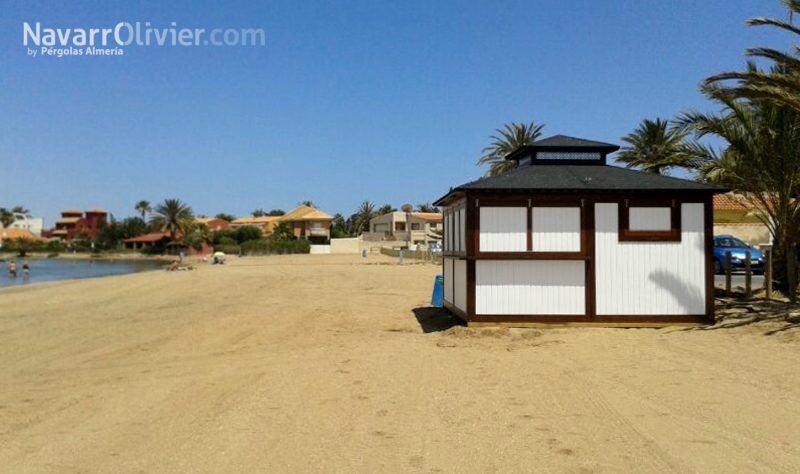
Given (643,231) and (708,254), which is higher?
(643,231)

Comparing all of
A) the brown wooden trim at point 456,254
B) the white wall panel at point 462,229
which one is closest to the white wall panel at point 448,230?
the brown wooden trim at point 456,254

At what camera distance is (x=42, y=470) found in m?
5.42

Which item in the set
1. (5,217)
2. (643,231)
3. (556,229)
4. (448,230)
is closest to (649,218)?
(643,231)

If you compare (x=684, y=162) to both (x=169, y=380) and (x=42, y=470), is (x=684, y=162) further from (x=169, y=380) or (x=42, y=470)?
(x=42, y=470)

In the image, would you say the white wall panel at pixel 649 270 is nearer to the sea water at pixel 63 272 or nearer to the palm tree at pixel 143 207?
the sea water at pixel 63 272

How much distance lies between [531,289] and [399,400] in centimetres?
547

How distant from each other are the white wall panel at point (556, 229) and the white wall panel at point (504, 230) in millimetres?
225

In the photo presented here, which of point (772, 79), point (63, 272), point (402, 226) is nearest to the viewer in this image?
point (772, 79)

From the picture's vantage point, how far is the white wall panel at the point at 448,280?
49.8ft

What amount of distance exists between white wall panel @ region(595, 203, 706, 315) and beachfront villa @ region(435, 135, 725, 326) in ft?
0.06

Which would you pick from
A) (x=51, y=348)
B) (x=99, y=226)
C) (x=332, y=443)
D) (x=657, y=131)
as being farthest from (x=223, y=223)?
(x=332, y=443)

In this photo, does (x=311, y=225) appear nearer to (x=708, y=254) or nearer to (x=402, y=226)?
(x=402, y=226)

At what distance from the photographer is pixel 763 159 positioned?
14.8 m

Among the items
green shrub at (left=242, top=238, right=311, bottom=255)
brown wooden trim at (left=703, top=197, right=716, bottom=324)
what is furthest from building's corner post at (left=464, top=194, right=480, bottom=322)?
green shrub at (left=242, top=238, right=311, bottom=255)
